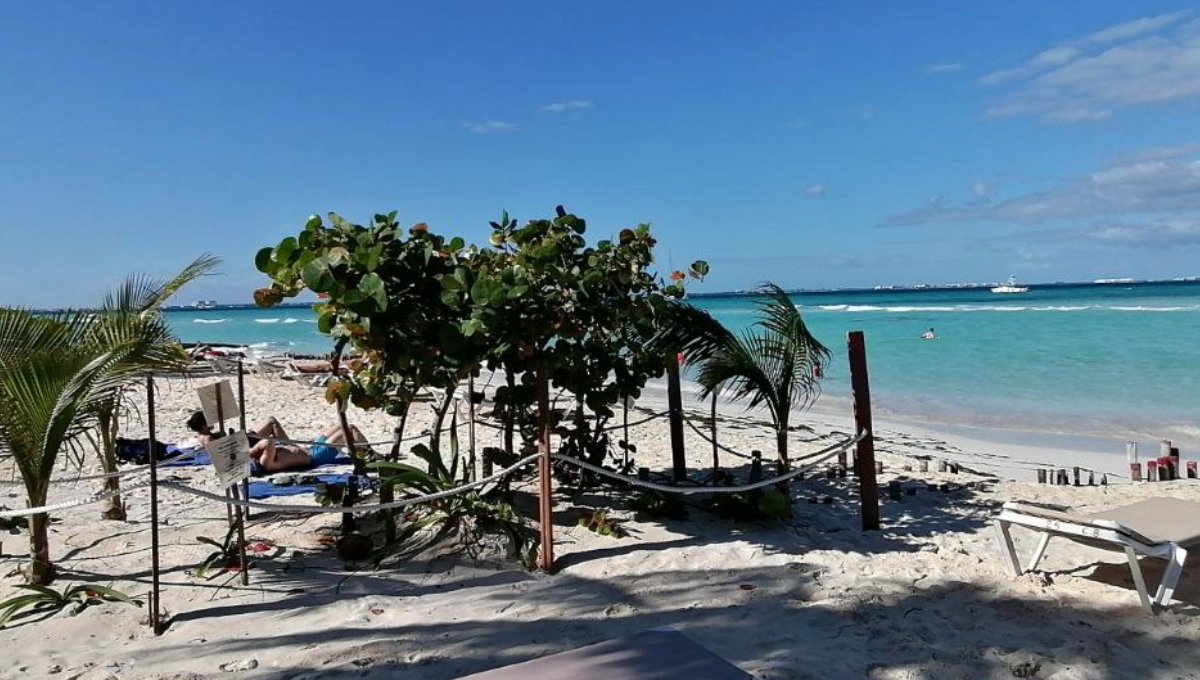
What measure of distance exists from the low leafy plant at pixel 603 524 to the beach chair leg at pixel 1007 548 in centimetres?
226

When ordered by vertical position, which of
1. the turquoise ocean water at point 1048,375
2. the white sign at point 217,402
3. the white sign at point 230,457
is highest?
the white sign at point 217,402

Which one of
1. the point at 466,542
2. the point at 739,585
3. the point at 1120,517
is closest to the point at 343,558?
the point at 466,542

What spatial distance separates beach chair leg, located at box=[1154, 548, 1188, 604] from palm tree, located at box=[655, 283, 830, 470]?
231 cm

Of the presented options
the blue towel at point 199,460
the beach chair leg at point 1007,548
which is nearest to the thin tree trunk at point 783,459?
the beach chair leg at point 1007,548

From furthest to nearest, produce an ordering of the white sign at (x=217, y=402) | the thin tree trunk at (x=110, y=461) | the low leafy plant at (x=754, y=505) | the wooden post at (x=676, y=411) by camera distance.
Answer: the wooden post at (x=676, y=411)
the low leafy plant at (x=754, y=505)
the thin tree trunk at (x=110, y=461)
the white sign at (x=217, y=402)

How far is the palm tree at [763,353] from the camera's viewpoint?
18.6 ft

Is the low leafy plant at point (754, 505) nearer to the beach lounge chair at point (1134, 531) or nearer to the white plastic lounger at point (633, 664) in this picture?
the beach lounge chair at point (1134, 531)

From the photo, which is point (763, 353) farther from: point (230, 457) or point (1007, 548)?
point (230, 457)

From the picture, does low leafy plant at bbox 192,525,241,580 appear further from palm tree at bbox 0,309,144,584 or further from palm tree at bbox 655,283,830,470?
palm tree at bbox 655,283,830,470

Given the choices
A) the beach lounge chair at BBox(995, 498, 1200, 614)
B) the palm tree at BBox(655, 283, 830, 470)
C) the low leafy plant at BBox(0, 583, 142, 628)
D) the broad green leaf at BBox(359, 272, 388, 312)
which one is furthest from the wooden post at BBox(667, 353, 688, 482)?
the low leafy plant at BBox(0, 583, 142, 628)

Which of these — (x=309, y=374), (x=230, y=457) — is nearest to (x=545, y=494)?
(x=230, y=457)

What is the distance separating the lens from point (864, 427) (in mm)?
5352

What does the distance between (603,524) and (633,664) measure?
2613mm

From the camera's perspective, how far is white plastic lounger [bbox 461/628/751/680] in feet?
8.34
